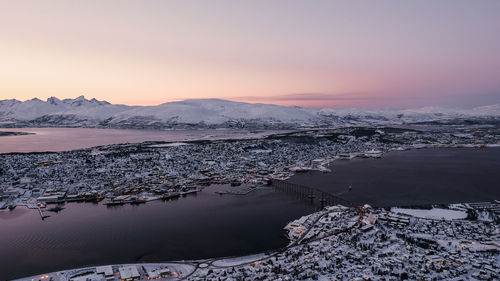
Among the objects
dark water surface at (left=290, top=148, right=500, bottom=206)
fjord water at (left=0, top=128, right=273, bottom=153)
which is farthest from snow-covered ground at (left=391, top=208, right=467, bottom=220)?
fjord water at (left=0, top=128, right=273, bottom=153)

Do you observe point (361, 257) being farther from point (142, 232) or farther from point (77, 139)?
point (77, 139)

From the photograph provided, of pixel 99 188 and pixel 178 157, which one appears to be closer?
pixel 99 188

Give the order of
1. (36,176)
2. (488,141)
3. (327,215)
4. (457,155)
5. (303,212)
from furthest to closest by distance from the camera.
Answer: (488,141) < (457,155) < (36,176) < (303,212) < (327,215)

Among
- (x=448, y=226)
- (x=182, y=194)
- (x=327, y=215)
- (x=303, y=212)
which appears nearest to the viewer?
(x=448, y=226)

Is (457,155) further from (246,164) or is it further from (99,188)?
(99,188)

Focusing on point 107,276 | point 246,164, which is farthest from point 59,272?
point 246,164

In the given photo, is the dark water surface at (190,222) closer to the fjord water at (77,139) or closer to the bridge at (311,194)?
the bridge at (311,194)

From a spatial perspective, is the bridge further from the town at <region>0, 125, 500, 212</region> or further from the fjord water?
the fjord water
